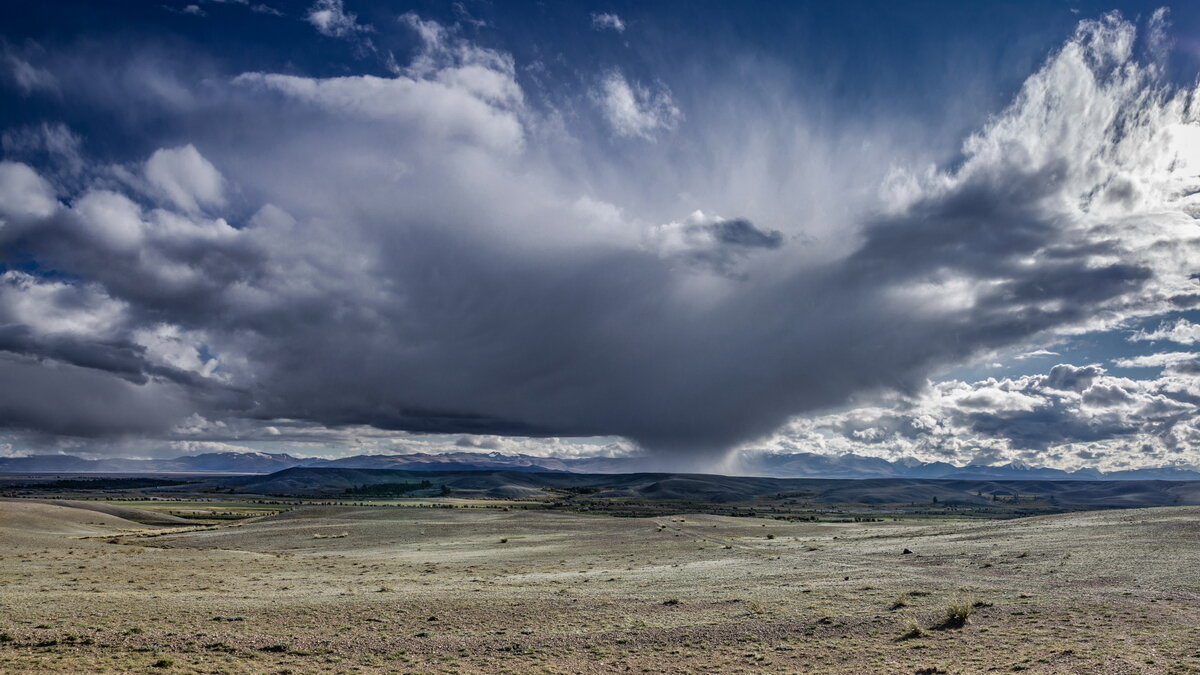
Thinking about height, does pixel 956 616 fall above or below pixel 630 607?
above

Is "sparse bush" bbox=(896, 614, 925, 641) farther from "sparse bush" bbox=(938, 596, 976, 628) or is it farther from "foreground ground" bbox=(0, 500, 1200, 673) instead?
"sparse bush" bbox=(938, 596, 976, 628)

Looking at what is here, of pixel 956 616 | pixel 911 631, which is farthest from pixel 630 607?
pixel 956 616

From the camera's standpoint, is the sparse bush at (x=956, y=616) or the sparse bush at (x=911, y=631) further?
the sparse bush at (x=956, y=616)

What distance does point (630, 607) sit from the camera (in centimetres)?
3534

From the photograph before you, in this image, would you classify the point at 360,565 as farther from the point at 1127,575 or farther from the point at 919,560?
the point at 1127,575

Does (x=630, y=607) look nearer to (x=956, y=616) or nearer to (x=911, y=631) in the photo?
(x=911, y=631)

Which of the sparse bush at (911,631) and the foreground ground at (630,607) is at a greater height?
the sparse bush at (911,631)

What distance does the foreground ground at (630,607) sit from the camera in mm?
24891

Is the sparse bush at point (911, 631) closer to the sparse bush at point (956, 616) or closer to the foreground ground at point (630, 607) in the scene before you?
the foreground ground at point (630, 607)

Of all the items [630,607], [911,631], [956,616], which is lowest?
[630,607]

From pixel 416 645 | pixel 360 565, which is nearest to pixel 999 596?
pixel 416 645

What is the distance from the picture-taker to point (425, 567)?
189 ft

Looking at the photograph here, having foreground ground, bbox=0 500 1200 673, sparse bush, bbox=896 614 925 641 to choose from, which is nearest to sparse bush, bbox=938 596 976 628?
foreground ground, bbox=0 500 1200 673

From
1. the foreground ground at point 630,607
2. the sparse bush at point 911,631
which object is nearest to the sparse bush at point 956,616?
the foreground ground at point 630,607
